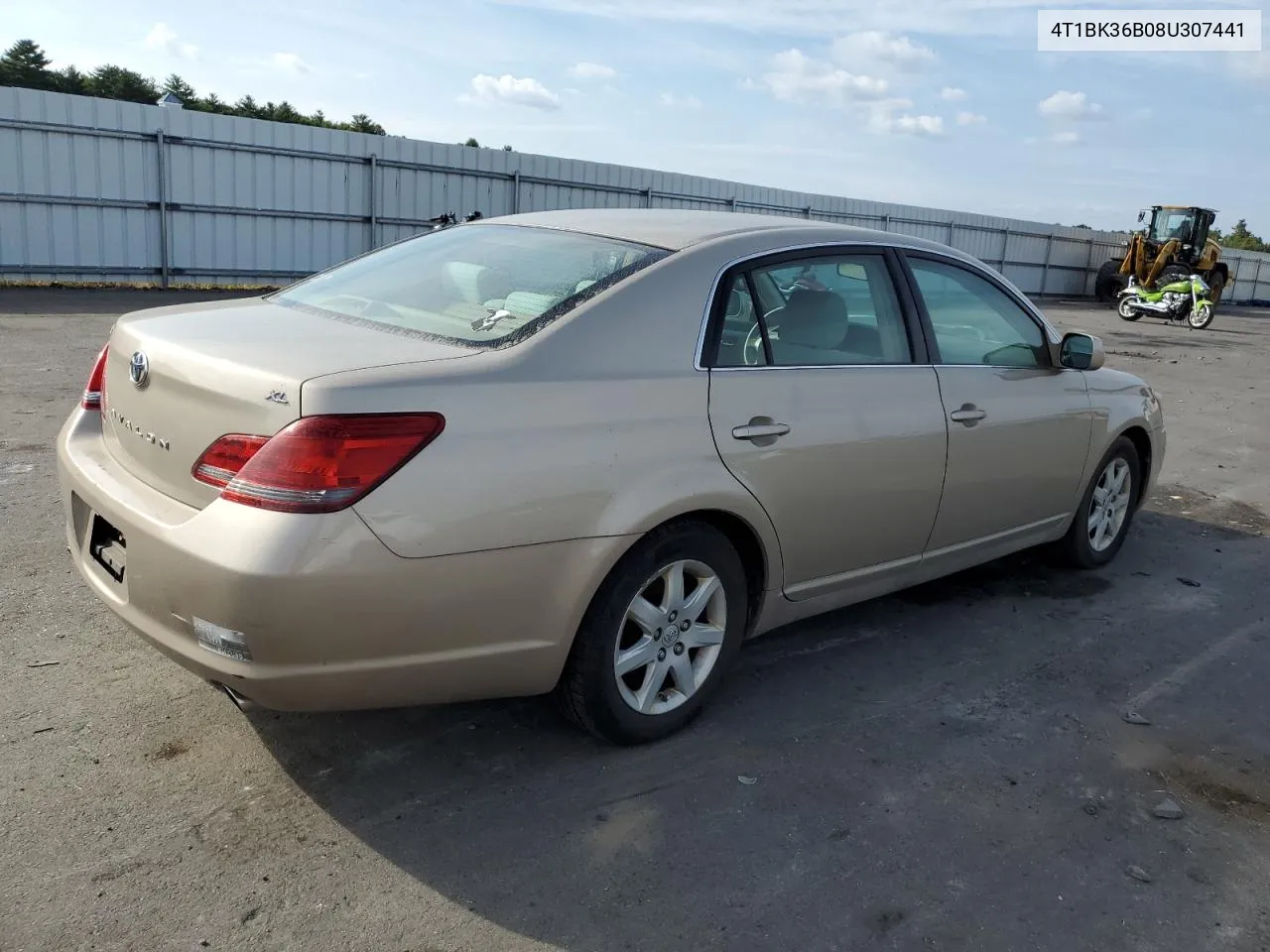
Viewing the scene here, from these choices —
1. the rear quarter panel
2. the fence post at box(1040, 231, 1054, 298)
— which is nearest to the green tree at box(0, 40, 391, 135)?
the fence post at box(1040, 231, 1054, 298)

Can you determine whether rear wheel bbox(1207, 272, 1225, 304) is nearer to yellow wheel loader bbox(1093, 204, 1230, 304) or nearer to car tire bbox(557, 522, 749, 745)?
yellow wheel loader bbox(1093, 204, 1230, 304)

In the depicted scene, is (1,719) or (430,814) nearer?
(430,814)

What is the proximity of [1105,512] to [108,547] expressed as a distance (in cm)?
445

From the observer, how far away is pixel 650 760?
128 inches

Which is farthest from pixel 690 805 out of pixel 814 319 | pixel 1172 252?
pixel 1172 252

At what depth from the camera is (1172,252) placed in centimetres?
2931

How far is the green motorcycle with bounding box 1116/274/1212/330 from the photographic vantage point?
2392 centimetres

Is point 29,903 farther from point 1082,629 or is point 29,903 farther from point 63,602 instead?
point 1082,629

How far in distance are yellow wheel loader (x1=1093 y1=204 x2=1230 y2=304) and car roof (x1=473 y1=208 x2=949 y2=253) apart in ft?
91.3

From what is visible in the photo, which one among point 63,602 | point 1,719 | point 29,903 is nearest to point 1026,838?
point 29,903

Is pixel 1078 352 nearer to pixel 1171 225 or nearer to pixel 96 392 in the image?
pixel 96 392

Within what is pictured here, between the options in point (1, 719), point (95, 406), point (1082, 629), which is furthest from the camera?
point (1082, 629)

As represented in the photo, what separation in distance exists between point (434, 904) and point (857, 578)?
198 cm

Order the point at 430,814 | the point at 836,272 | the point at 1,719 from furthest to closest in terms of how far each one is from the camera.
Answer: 1. the point at 836,272
2. the point at 1,719
3. the point at 430,814
